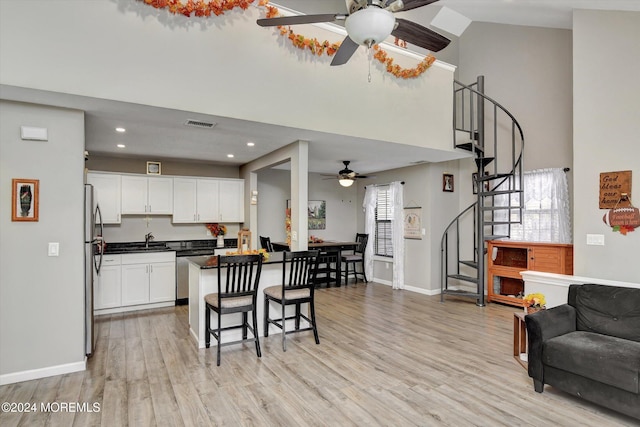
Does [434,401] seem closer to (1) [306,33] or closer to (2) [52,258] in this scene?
(2) [52,258]

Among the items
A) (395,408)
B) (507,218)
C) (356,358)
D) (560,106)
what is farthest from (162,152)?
(560,106)

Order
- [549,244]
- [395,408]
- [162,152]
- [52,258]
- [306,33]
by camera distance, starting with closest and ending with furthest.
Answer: [395,408], [52,258], [306,33], [549,244], [162,152]

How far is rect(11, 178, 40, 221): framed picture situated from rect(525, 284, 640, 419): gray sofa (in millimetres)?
4459

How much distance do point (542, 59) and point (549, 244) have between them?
119 inches

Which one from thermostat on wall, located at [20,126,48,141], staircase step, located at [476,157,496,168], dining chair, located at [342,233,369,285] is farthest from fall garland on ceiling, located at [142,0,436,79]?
dining chair, located at [342,233,369,285]

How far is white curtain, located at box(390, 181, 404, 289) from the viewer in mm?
7457

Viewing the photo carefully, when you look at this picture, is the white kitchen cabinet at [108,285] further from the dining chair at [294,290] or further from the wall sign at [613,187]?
the wall sign at [613,187]

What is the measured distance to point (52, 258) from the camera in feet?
11.0

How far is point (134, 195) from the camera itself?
6.04m

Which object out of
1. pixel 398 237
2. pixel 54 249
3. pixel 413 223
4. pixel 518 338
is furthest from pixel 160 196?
pixel 518 338

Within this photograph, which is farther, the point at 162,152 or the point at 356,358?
the point at 162,152

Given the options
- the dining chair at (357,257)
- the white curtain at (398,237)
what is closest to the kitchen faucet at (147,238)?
the dining chair at (357,257)

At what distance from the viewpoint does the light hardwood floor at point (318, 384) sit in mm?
2623

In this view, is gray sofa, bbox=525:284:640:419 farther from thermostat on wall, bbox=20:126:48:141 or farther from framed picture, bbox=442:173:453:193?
thermostat on wall, bbox=20:126:48:141
